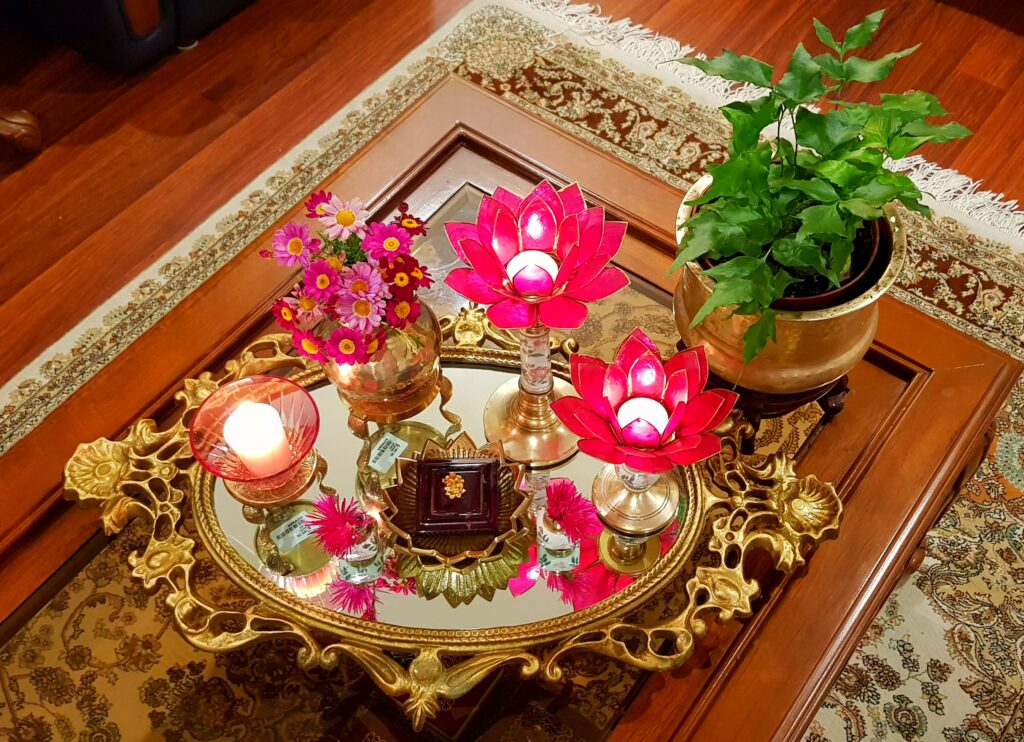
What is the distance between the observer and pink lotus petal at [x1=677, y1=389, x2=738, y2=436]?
0.79 meters

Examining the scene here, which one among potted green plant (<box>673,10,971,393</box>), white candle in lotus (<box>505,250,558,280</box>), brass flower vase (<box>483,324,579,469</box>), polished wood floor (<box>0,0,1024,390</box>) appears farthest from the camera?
polished wood floor (<box>0,0,1024,390</box>)

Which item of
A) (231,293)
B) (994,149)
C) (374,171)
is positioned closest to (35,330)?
(231,293)


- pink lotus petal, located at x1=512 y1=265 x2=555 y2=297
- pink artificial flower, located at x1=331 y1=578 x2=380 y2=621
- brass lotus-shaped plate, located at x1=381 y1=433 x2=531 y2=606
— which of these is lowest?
pink artificial flower, located at x1=331 y1=578 x2=380 y2=621

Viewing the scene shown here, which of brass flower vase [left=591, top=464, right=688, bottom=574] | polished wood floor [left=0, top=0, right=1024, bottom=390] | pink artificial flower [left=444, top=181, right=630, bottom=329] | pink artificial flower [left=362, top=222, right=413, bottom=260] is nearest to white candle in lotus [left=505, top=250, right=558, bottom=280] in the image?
pink artificial flower [left=444, top=181, right=630, bottom=329]

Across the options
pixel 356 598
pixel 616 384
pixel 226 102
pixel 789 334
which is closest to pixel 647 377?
pixel 616 384

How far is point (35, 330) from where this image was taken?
4.43 ft

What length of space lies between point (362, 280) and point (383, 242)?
4 cm

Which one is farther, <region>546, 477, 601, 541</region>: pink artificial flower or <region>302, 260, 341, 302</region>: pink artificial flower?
<region>546, 477, 601, 541</region>: pink artificial flower

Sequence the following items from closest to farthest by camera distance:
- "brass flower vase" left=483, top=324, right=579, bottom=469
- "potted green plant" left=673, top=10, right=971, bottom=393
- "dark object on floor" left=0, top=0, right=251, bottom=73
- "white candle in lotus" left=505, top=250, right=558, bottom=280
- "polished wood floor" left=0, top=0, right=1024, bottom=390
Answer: "potted green plant" left=673, top=10, right=971, bottom=393 < "white candle in lotus" left=505, top=250, right=558, bottom=280 < "brass flower vase" left=483, top=324, right=579, bottom=469 < "polished wood floor" left=0, top=0, right=1024, bottom=390 < "dark object on floor" left=0, top=0, right=251, bottom=73

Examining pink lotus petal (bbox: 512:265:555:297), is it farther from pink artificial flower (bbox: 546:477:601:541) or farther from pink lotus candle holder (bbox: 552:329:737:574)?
pink artificial flower (bbox: 546:477:601:541)

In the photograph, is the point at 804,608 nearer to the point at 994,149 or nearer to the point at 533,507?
the point at 533,507

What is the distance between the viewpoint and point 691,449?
0.77 metres

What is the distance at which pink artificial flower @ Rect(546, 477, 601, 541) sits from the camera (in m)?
0.92

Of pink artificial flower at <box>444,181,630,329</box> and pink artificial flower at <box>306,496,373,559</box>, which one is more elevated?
pink artificial flower at <box>444,181,630,329</box>
